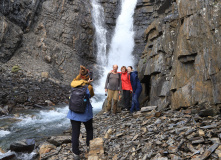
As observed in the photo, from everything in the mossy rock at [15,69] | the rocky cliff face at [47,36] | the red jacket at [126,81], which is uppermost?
the rocky cliff face at [47,36]

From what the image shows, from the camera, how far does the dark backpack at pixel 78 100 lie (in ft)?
16.2

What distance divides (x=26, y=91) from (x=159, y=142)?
1724 cm

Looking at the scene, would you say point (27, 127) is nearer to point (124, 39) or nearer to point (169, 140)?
point (169, 140)

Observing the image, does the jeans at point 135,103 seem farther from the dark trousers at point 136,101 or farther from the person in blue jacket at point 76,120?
the person in blue jacket at point 76,120

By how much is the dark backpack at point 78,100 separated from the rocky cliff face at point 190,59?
387 cm

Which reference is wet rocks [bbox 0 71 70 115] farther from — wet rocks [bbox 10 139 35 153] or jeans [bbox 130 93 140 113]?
jeans [bbox 130 93 140 113]

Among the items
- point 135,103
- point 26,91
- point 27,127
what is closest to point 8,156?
point 27,127

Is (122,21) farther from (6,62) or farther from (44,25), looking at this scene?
(6,62)

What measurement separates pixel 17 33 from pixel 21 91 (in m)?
13.0

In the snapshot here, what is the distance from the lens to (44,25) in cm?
3077

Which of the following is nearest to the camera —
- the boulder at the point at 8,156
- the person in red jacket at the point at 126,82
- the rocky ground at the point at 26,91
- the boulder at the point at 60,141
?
the boulder at the point at 8,156

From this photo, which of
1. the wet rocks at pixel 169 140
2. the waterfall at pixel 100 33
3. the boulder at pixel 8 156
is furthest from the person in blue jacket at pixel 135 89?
the waterfall at pixel 100 33

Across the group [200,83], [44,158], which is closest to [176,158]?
[200,83]

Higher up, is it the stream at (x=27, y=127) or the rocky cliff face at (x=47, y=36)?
the rocky cliff face at (x=47, y=36)
